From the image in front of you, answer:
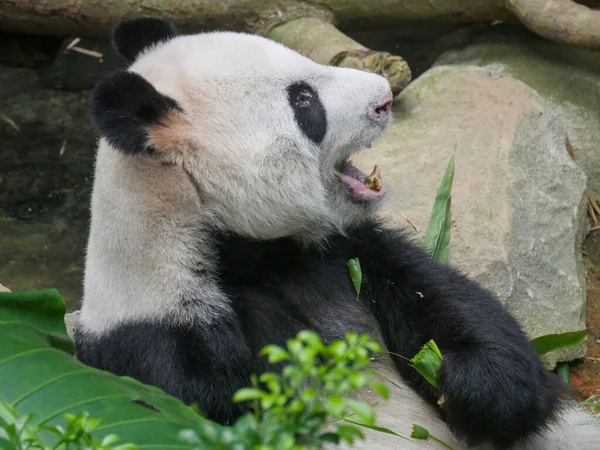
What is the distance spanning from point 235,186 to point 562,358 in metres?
2.46

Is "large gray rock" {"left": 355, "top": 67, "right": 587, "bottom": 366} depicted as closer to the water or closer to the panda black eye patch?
the panda black eye patch

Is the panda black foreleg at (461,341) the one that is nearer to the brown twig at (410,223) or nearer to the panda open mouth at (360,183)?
the panda open mouth at (360,183)

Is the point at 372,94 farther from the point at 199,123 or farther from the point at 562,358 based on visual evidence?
the point at 562,358

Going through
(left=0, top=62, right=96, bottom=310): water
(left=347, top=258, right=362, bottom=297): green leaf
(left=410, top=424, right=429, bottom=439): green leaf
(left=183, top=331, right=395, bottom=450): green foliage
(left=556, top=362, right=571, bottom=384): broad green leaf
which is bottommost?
(left=0, top=62, right=96, bottom=310): water

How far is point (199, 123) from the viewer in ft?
9.05

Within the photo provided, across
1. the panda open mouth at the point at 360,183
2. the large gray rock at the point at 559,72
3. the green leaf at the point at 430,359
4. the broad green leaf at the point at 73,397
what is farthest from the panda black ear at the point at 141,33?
the large gray rock at the point at 559,72

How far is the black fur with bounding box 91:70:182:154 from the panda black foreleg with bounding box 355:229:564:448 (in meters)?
0.97

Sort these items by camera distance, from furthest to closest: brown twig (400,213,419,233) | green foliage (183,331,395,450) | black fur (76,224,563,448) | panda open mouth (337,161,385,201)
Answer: brown twig (400,213,419,233), panda open mouth (337,161,385,201), black fur (76,224,563,448), green foliage (183,331,395,450)

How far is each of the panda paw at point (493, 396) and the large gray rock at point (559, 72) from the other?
273 centimetres

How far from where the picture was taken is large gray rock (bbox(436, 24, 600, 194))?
5336 mm

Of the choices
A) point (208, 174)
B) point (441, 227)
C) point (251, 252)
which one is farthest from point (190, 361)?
point (441, 227)

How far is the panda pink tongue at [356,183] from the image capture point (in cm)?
306

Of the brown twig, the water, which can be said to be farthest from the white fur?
the water

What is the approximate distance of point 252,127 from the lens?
279cm
